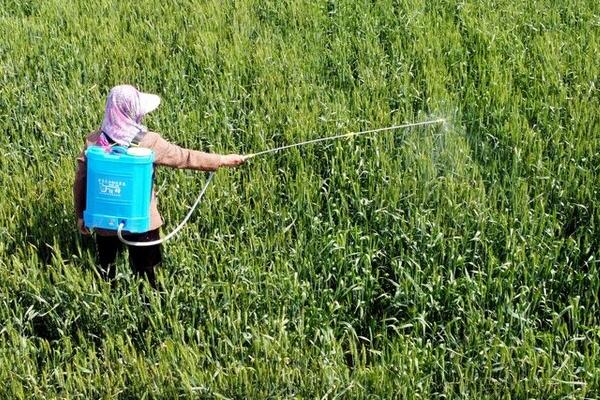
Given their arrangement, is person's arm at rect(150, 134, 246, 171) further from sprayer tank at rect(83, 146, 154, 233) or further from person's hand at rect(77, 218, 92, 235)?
person's hand at rect(77, 218, 92, 235)

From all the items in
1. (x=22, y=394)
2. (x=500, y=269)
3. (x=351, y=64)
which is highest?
(x=351, y=64)

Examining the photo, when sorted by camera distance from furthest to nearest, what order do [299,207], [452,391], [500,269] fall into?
[299,207], [500,269], [452,391]

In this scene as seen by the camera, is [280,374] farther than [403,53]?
No

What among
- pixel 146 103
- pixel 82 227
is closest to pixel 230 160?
pixel 146 103

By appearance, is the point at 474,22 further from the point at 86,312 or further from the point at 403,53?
the point at 86,312

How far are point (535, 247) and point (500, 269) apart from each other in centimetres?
22

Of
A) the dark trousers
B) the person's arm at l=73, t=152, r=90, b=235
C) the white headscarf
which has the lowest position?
the dark trousers

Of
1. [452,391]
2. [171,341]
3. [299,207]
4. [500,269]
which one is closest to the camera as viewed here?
[452,391]

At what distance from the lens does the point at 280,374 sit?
2787mm

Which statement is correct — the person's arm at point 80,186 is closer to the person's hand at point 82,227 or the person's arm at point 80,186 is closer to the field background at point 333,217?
the person's hand at point 82,227

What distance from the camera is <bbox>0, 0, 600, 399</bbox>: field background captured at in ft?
9.37

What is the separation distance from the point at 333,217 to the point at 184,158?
777mm

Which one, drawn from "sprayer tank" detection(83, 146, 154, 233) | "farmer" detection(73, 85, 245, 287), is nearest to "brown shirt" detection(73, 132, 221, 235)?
"farmer" detection(73, 85, 245, 287)

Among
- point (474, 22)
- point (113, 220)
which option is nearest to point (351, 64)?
point (474, 22)
